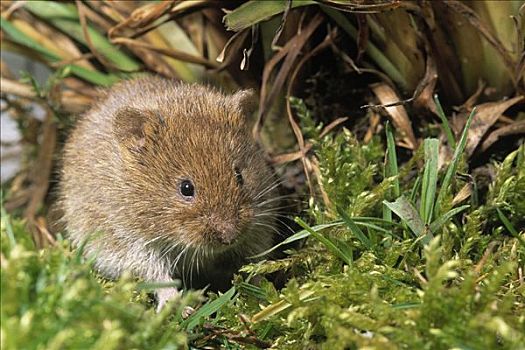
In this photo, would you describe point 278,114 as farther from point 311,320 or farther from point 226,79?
point 311,320

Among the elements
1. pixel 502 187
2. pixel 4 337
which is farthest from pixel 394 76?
pixel 4 337

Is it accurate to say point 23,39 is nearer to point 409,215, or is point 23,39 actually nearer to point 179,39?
point 179,39

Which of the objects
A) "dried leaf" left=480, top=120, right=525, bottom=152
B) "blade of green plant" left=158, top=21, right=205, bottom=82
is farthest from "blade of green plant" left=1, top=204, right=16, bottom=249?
"dried leaf" left=480, top=120, right=525, bottom=152

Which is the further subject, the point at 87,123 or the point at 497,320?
the point at 87,123

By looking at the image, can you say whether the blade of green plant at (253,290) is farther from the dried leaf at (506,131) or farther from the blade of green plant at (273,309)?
the dried leaf at (506,131)

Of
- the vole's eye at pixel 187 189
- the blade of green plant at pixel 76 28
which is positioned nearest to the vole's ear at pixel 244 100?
the vole's eye at pixel 187 189

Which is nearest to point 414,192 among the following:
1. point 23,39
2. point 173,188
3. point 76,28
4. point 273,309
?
point 273,309

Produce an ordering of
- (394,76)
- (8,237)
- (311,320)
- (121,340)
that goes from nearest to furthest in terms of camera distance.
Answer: (121,340), (8,237), (311,320), (394,76)

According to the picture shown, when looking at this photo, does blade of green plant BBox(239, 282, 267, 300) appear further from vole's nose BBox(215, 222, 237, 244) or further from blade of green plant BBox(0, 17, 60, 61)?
blade of green plant BBox(0, 17, 60, 61)
